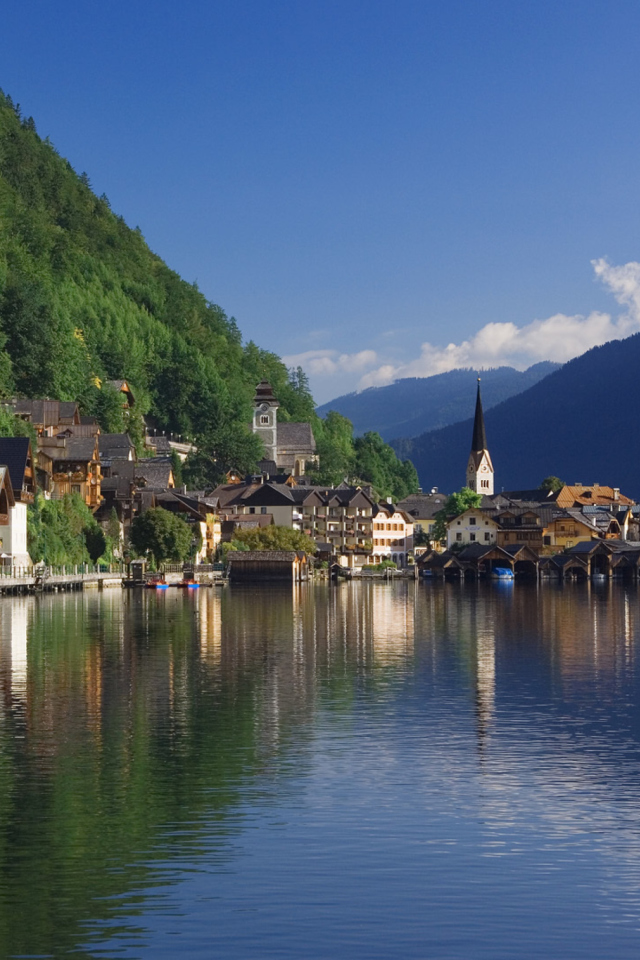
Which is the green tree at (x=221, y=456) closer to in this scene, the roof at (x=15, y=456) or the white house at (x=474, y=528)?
the white house at (x=474, y=528)

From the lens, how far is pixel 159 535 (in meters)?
115

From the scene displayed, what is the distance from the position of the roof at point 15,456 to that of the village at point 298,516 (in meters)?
0.09

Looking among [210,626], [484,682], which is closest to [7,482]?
[210,626]

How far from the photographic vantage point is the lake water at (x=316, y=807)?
15672 mm

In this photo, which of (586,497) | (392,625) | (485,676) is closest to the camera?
(485,676)

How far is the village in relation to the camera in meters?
118

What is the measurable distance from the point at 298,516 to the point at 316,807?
434 ft

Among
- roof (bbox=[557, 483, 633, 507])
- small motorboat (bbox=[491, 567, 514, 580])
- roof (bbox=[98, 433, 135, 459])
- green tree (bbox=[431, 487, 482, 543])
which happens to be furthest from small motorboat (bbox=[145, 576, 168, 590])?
roof (bbox=[557, 483, 633, 507])

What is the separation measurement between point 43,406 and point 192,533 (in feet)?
61.1

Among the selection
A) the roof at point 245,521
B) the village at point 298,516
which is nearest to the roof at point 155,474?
the village at point 298,516

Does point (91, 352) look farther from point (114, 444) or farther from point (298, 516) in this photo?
point (298, 516)

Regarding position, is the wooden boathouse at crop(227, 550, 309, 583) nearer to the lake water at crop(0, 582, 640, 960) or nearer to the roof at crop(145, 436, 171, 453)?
the roof at crop(145, 436, 171, 453)

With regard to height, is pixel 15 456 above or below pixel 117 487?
above

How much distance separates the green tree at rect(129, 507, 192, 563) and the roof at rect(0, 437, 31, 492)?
75.9 feet
